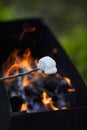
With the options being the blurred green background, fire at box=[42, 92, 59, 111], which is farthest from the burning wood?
the blurred green background

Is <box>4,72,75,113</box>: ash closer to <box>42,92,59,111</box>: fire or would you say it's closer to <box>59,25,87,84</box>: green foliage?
<box>42,92,59,111</box>: fire

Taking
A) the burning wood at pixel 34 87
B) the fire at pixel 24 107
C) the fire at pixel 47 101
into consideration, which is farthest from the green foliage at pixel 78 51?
the fire at pixel 24 107

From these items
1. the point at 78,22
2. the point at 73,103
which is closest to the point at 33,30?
the point at 73,103

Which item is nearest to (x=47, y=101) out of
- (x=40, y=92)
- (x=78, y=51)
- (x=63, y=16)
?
(x=40, y=92)

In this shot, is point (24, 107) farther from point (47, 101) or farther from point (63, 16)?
point (63, 16)

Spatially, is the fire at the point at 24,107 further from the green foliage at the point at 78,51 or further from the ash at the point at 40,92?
the green foliage at the point at 78,51
